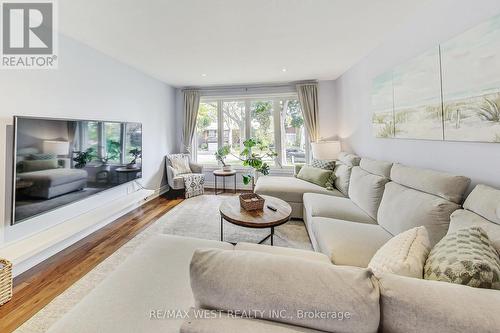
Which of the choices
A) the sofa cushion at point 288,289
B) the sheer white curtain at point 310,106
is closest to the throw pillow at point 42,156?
the sofa cushion at point 288,289

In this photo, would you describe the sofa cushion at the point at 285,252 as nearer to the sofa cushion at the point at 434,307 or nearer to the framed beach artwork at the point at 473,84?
the sofa cushion at the point at 434,307

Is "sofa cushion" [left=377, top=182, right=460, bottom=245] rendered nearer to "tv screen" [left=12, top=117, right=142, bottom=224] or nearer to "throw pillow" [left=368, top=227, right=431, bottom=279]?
"throw pillow" [left=368, top=227, right=431, bottom=279]

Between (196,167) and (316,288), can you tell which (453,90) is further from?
(196,167)

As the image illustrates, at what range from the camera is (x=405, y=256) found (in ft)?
2.92

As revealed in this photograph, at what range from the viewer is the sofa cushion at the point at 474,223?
1009 millimetres

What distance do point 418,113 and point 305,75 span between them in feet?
8.42

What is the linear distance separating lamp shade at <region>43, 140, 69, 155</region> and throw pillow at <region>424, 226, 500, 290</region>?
119 inches

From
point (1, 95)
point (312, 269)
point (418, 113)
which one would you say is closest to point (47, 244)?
point (1, 95)

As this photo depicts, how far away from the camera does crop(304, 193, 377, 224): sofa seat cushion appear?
2.15m

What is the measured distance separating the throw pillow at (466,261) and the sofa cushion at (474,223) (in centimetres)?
15

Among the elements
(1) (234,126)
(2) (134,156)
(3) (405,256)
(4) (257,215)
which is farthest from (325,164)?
(2) (134,156)

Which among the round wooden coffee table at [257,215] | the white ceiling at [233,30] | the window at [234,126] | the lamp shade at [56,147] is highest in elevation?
the white ceiling at [233,30]

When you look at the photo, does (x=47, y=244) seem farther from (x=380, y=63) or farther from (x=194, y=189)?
(x=380, y=63)

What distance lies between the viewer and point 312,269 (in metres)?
0.70
